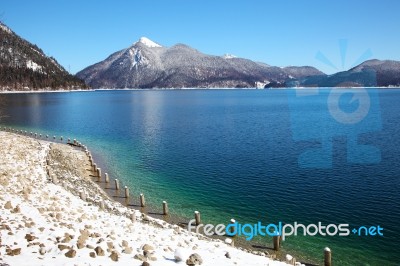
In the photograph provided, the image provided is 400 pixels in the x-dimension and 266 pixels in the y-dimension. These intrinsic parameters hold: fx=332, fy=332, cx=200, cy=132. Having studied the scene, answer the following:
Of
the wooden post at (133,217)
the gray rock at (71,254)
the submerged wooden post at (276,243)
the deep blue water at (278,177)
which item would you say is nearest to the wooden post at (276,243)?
the submerged wooden post at (276,243)

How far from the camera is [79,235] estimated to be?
60.7 feet

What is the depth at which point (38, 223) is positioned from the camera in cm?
2028

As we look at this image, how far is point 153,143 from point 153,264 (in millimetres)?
52663

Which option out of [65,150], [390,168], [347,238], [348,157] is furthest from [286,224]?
[65,150]

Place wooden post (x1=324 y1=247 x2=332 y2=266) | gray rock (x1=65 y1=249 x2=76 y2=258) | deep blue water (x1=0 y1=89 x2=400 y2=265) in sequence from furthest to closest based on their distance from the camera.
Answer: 1. deep blue water (x1=0 y1=89 x2=400 y2=265)
2. wooden post (x1=324 y1=247 x2=332 y2=266)
3. gray rock (x1=65 y1=249 x2=76 y2=258)

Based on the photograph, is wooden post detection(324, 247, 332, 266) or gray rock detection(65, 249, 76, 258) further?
wooden post detection(324, 247, 332, 266)

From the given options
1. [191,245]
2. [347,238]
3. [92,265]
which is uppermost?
A: [92,265]

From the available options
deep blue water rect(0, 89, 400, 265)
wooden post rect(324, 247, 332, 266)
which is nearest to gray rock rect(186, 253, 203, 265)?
wooden post rect(324, 247, 332, 266)

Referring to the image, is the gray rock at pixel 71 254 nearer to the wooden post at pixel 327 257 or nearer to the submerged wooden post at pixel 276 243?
the submerged wooden post at pixel 276 243

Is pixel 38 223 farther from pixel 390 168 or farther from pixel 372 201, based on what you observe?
pixel 390 168

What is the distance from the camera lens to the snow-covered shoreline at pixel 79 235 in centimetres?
1616

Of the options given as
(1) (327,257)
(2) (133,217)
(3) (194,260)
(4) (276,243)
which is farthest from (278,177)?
(3) (194,260)

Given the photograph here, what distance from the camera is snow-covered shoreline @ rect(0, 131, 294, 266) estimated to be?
16.2 m

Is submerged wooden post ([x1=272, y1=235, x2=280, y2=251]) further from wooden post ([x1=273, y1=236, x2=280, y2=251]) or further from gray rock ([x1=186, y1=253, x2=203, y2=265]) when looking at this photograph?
gray rock ([x1=186, y1=253, x2=203, y2=265])
